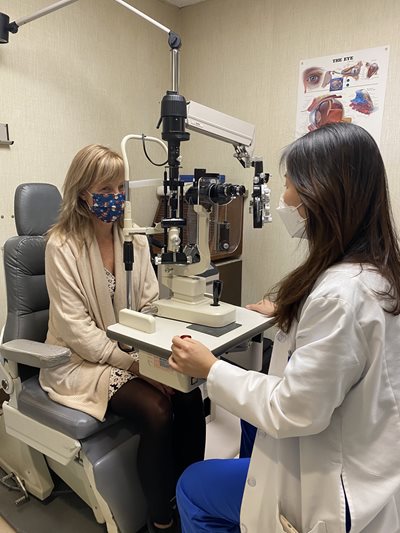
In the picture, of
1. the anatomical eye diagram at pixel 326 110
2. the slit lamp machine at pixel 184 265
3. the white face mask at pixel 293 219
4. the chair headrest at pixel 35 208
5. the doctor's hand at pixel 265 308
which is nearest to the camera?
the white face mask at pixel 293 219

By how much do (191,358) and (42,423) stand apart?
Result: 0.70m

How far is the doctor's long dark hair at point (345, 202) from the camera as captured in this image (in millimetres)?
804

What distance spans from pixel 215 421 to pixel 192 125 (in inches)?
54.4

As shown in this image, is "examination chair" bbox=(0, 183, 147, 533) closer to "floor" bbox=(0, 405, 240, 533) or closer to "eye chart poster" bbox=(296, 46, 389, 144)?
"floor" bbox=(0, 405, 240, 533)

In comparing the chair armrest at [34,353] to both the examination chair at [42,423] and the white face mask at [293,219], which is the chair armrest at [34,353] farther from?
the white face mask at [293,219]

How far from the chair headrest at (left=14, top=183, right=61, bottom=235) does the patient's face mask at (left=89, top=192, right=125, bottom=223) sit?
24cm

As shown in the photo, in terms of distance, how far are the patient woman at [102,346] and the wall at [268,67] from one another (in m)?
0.95

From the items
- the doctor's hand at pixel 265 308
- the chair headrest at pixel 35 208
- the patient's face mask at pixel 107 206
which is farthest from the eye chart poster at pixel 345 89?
the chair headrest at pixel 35 208

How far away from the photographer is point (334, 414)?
31.5 inches

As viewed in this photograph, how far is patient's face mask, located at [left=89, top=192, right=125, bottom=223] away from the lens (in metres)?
1.40

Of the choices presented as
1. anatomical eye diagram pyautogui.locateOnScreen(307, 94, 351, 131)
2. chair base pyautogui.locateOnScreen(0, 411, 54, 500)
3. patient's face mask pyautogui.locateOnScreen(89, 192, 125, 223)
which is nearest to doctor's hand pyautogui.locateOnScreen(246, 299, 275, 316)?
patient's face mask pyautogui.locateOnScreen(89, 192, 125, 223)

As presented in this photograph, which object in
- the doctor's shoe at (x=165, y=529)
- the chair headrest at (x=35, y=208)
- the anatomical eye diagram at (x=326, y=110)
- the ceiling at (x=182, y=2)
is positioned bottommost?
the doctor's shoe at (x=165, y=529)

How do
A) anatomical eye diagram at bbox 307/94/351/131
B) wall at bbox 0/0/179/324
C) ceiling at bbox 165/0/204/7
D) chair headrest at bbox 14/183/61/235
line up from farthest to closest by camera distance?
ceiling at bbox 165/0/204/7
anatomical eye diagram at bbox 307/94/351/131
wall at bbox 0/0/179/324
chair headrest at bbox 14/183/61/235

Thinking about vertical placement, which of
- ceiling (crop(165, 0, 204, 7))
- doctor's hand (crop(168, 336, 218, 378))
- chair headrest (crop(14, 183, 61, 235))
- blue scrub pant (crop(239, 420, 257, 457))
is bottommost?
blue scrub pant (crop(239, 420, 257, 457))
